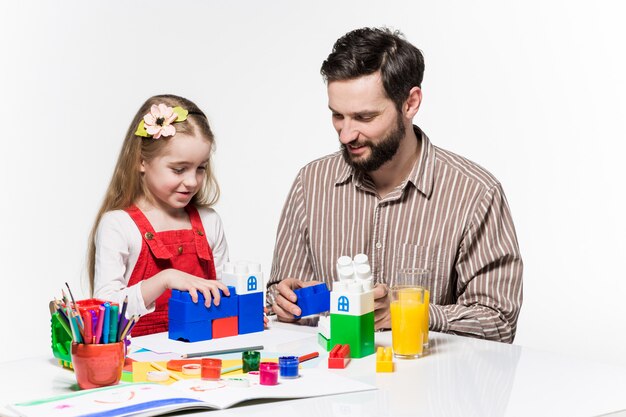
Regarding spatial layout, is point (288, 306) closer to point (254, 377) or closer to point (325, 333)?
point (325, 333)

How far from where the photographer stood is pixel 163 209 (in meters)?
2.94

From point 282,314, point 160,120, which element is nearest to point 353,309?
point 282,314

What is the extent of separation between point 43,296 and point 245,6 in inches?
66.7

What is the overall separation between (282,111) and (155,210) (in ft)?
6.38

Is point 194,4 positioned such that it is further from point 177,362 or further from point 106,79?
point 177,362

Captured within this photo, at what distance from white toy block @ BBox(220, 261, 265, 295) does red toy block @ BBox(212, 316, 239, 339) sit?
0.07 metres

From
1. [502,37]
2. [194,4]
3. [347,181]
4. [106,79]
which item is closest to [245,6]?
[194,4]

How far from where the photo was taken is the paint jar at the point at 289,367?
191cm

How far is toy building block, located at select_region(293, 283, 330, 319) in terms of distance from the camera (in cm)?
245

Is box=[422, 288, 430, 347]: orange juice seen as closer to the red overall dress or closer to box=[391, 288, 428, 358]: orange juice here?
box=[391, 288, 428, 358]: orange juice

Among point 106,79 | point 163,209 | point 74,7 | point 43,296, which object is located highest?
point 74,7

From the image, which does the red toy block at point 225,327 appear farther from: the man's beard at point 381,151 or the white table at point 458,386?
the man's beard at point 381,151

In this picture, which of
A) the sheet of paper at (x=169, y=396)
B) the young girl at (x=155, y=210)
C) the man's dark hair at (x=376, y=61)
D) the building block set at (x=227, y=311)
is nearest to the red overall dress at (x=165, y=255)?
the young girl at (x=155, y=210)

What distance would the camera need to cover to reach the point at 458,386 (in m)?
1.90
